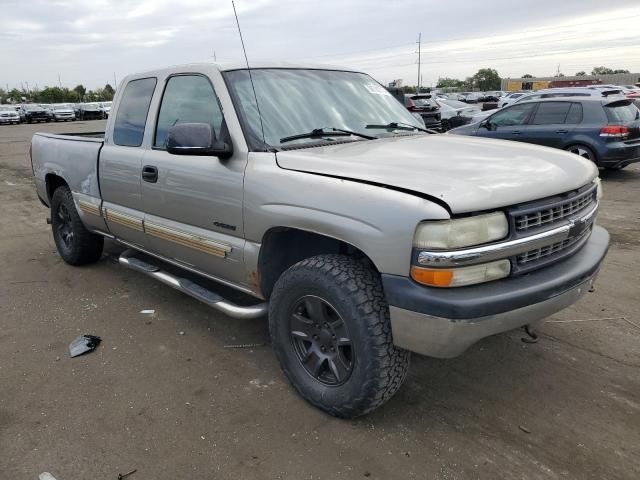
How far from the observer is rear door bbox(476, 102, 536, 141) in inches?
416

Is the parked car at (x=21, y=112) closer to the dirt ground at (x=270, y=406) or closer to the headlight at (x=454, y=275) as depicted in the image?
the dirt ground at (x=270, y=406)

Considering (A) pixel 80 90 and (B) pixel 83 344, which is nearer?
(B) pixel 83 344

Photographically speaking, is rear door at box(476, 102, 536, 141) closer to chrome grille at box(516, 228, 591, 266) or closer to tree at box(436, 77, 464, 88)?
chrome grille at box(516, 228, 591, 266)

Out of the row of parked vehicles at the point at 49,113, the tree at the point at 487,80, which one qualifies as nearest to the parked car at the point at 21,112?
the row of parked vehicles at the point at 49,113

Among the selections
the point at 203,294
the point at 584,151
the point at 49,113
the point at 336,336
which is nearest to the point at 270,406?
→ the point at 336,336

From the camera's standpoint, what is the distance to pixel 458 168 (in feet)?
8.61

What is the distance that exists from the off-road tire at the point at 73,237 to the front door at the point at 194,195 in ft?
5.11

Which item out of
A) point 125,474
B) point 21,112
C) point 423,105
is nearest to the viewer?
point 125,474

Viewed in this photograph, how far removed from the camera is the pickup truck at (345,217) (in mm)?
2346

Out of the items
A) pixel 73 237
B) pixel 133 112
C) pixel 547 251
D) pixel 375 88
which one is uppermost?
pixel 375 88

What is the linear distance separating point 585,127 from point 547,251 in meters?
8.19

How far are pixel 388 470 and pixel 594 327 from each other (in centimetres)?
219

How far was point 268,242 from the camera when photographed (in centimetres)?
306

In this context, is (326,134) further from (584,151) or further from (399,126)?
(584,151)
